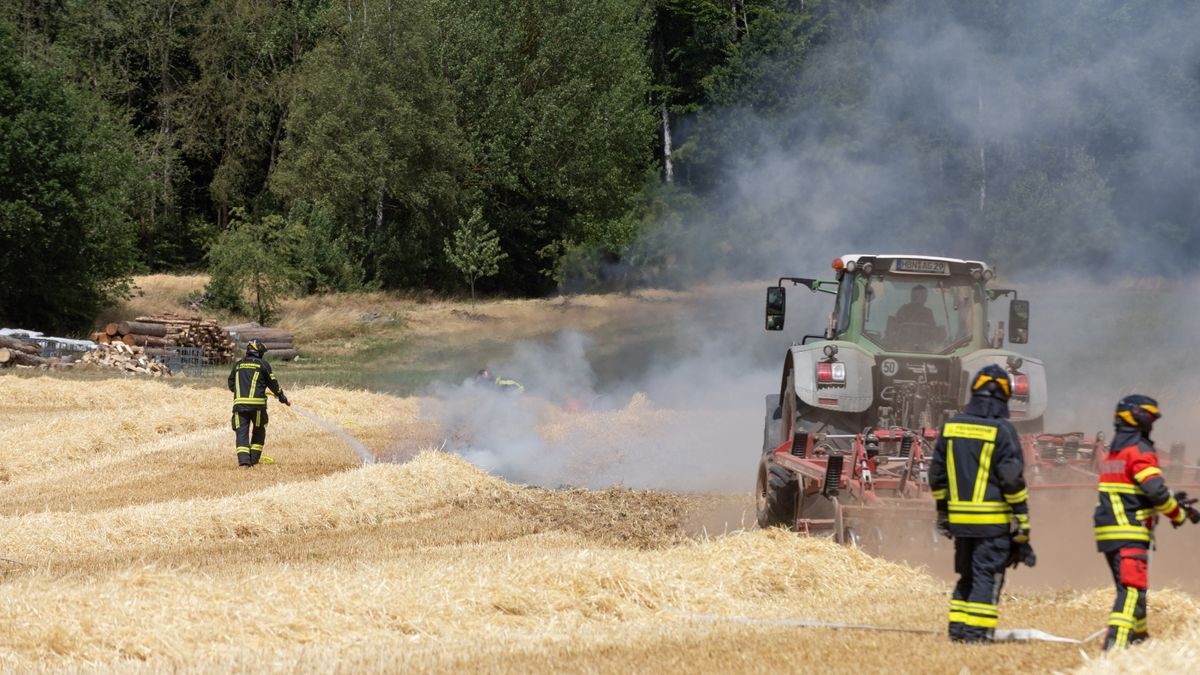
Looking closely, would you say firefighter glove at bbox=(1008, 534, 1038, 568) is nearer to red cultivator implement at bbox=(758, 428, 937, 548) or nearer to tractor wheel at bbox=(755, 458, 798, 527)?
red cultivator implement at bbox=(758, 428, 937, 548)

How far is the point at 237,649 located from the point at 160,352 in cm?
3393

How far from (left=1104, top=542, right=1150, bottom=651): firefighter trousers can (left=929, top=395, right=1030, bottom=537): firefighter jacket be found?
569 millimetres

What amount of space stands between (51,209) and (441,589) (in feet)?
125

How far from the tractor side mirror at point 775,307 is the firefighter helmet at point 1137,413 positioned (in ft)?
19.9

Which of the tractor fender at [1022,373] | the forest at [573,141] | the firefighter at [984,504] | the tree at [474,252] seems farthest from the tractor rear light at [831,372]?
the tree at [474,252]

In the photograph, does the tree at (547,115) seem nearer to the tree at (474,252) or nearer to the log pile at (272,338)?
the tree at (474,252)

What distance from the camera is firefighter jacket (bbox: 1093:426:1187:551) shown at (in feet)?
24.9

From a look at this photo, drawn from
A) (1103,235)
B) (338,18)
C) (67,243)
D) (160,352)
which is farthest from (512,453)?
(338,18)

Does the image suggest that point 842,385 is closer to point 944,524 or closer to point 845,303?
point 845,303

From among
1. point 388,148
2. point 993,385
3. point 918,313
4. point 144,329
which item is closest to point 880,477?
point 918,313

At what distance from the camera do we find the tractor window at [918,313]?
13766mm

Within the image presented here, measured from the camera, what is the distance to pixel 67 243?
44594 mm

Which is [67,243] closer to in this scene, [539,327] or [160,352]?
[160,352]

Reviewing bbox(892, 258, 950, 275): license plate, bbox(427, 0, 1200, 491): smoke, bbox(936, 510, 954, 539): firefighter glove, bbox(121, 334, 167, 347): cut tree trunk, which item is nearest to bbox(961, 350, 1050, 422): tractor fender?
bbox(892, 258, 950, 275): license plate
